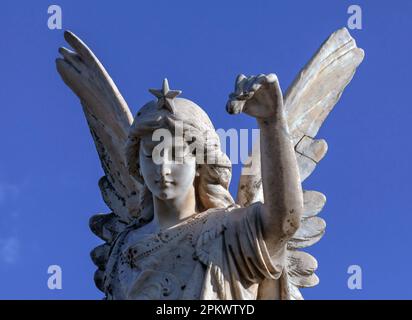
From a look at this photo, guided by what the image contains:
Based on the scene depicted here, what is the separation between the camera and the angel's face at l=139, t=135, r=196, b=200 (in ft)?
39.4

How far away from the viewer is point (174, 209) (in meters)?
12.2

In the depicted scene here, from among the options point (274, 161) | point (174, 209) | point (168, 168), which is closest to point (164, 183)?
point (168, 168)

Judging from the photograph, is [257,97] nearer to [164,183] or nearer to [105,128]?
[164,183]

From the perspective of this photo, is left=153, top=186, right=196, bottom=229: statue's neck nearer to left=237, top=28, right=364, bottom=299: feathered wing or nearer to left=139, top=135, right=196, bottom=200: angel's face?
left=139, top=135, right=196, bottom=200: angel's face

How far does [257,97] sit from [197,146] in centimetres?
104

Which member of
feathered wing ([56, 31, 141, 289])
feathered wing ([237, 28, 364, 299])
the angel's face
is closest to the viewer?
the angel's face

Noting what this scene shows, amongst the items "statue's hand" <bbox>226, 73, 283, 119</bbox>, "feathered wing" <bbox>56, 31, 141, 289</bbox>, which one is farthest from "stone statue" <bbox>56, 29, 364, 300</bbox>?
"feathered wing" <bbox>56, 31, 141, 289</bbox>

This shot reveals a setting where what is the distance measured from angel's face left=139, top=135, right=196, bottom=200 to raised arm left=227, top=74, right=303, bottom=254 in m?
0.72

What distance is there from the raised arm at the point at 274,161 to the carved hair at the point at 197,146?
709mm

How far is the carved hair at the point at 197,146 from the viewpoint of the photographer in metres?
12.1

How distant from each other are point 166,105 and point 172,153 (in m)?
0.37

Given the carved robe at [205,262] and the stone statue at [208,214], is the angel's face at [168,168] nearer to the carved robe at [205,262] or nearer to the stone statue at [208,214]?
the stone statue at [208,214]
